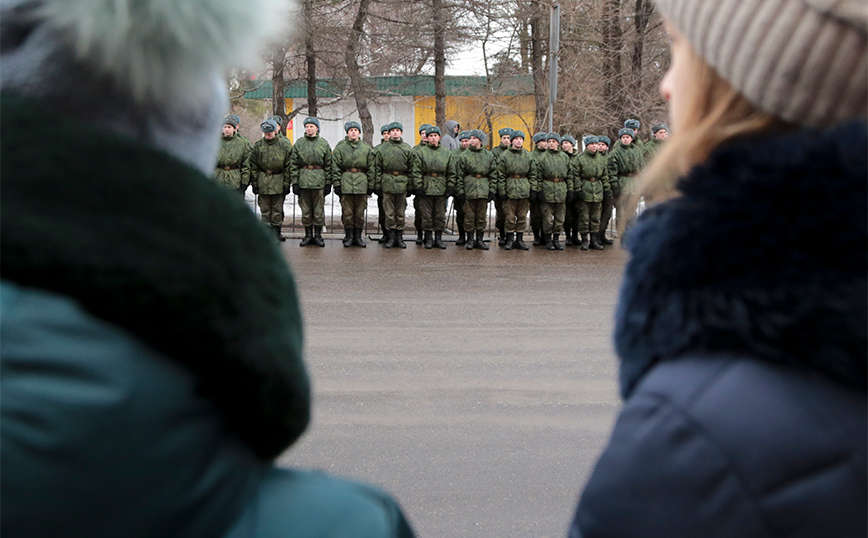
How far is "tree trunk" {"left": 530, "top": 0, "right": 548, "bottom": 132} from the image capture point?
24.8 metres

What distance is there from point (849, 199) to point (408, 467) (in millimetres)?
3313

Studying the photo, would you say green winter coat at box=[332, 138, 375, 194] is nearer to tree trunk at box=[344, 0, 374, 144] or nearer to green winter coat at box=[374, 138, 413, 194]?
green winter coat at box=[374, 138, 413, 194]

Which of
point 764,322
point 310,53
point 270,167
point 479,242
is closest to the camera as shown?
point 764,322

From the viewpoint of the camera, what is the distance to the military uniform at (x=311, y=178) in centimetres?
1381

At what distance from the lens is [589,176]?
48.5ft

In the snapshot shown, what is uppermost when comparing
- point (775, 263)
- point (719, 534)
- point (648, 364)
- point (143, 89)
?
point (143, 89)

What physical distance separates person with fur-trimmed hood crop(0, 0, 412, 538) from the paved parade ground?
2611mm

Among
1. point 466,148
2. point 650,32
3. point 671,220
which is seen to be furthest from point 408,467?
point 650,32

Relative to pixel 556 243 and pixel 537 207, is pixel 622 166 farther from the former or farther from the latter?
pixel 556 243

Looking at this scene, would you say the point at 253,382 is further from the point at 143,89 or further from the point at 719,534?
the point at 719,534

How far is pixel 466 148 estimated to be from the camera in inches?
567

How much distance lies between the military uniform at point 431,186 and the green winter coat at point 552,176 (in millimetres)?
1471

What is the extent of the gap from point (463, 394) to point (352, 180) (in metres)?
9.01

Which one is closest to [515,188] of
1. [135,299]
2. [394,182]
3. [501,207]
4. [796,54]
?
[501,207]
